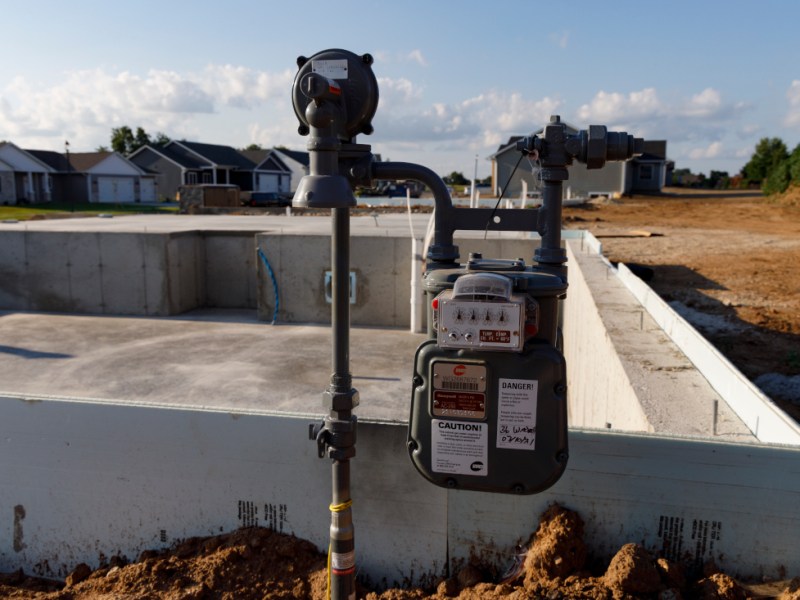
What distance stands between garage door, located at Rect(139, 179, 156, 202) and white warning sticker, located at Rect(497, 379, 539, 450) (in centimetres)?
5385

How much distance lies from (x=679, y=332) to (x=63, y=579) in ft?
13.3

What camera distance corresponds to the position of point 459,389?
7.64ft

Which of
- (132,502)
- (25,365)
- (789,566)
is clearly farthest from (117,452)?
(25,365)

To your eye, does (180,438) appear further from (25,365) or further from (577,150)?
(25,365)

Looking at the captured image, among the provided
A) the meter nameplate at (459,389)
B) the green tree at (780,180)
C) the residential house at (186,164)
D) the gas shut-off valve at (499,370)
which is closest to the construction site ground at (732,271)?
the gas shut-off valve at (499,370)

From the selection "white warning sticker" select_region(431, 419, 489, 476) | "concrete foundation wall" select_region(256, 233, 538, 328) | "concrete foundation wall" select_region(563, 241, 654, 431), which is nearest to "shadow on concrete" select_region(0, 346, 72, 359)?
"concrete foundation wall" select_region(256, 233, 538, 328)

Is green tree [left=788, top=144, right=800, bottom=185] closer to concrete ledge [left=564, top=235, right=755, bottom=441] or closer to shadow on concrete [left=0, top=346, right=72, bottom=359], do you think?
concrete ledge [left=564, top=235, right=755, bottom=441]

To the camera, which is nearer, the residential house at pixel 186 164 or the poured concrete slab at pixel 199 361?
the poured concrete slab at pixel 199 361

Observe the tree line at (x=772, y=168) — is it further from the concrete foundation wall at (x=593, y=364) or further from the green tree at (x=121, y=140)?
the green tree at (x=121, y=140)

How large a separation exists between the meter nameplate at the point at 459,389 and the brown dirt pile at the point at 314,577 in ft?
2.56

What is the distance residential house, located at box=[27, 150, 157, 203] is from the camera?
49.7 metres

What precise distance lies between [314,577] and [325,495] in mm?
346

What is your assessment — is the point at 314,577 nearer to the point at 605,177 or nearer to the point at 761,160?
the point at 605,177

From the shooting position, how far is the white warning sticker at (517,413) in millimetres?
2295
